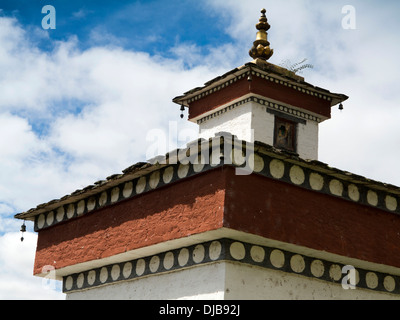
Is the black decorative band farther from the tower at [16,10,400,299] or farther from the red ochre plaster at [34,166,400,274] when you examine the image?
the red ochre plaster at [34,166,400,274]

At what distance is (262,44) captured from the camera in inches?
476

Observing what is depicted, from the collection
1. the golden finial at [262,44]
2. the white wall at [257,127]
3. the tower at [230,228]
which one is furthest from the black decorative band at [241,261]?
the golden finial at [262,44]

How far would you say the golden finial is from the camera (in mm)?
11930

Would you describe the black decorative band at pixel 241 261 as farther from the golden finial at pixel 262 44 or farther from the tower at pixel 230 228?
the golden finial at pixel 262 44

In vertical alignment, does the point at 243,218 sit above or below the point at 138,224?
below

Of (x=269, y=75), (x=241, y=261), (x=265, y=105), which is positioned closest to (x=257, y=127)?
(x=265, y=105)

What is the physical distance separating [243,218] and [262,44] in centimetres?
510

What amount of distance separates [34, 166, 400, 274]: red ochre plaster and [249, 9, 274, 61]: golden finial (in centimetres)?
395

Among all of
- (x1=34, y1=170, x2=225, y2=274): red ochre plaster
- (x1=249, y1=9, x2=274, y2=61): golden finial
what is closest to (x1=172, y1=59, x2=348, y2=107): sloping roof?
(x1=249, y1=9, x2=274, y2=61): golden finial

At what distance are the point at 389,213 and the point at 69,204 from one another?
4.96 m

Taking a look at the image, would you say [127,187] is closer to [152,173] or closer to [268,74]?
[152,173]

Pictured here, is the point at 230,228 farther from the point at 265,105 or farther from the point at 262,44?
the point at 262,44

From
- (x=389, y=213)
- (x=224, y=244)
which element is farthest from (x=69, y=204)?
(x=389, y=213)
